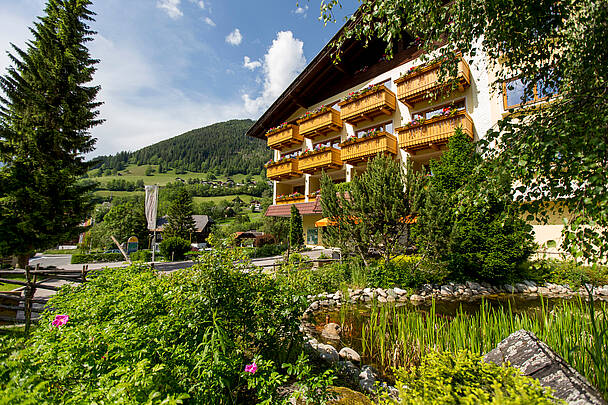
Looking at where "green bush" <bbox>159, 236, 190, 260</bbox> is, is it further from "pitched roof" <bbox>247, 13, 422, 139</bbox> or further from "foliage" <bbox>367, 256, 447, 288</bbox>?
"foliage" <bbox>367, 256, 447, 288</bbox>

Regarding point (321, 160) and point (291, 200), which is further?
point (291, 200)

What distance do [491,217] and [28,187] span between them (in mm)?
18569

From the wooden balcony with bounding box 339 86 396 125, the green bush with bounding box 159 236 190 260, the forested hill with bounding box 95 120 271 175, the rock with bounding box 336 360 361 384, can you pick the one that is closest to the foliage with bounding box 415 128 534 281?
the rock with bounding box 336 360 361 384

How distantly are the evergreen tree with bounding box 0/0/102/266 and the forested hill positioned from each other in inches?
4294

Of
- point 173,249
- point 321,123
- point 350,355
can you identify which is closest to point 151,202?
point 173,249

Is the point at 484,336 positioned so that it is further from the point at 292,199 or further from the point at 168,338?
the point at 292,199

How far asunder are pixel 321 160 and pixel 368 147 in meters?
3.87

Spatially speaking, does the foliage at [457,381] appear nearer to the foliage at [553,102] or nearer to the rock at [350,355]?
the foliage at [553,102]

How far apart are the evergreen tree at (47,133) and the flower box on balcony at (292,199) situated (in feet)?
43.0

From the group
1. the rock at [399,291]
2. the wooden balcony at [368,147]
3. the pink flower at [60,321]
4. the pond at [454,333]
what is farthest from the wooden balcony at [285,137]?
the pink flower at [60,321]

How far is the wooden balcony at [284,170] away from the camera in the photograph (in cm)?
2147

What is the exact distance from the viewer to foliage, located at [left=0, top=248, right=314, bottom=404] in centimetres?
187

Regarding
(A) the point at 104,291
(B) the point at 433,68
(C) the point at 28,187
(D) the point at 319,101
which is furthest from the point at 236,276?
(D) the point at 319,101

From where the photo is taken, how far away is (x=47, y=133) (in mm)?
11898
